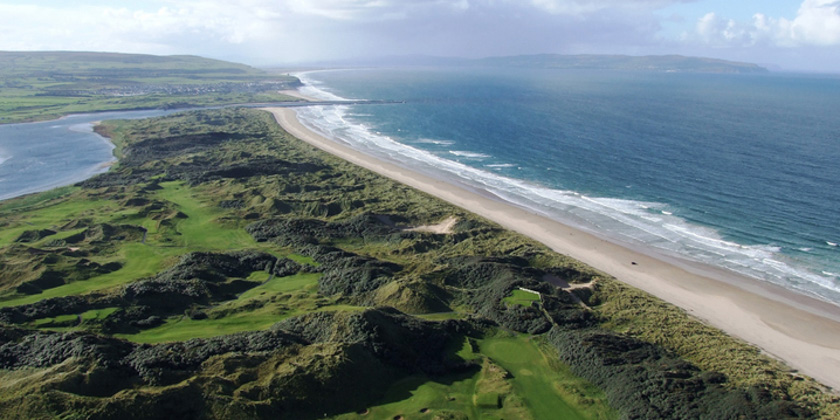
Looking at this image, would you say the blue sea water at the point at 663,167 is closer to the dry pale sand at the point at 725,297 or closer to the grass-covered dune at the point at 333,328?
the dry pale sand at the point at 725,297

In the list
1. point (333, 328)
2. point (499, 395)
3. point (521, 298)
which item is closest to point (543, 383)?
point (499, 395)

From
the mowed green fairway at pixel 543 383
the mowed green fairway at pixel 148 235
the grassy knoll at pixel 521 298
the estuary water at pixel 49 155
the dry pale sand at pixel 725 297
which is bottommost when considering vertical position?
the dry pale sand at pixel 725 297

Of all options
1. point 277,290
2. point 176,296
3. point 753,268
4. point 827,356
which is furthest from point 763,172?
point 176,296

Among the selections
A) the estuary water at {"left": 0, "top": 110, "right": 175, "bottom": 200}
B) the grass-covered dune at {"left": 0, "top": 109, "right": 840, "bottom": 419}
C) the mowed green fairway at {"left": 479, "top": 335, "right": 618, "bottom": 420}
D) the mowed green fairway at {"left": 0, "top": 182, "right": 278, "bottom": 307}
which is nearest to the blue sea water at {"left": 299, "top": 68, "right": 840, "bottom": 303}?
the grass-covered dune at {"left": 0, "top": 109, "right": 840, "bottom": 419}

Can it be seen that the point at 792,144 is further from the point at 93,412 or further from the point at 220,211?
the point at 93,412

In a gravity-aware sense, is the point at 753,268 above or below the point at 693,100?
below

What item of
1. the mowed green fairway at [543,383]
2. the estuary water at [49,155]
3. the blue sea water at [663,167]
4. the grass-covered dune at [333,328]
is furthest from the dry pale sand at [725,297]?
the estuary water at [49,155]
